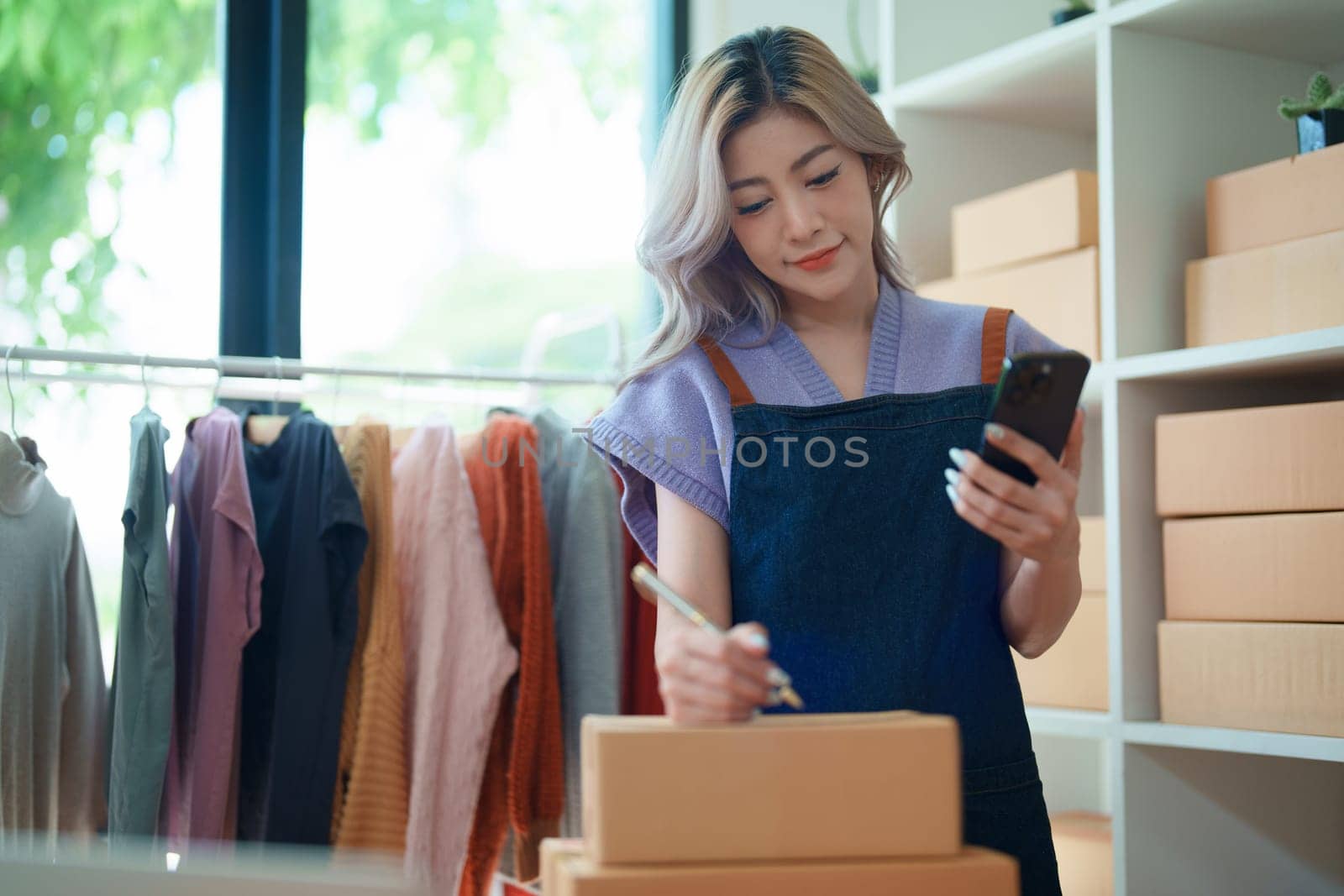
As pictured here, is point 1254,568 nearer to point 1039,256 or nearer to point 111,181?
point 1039,256

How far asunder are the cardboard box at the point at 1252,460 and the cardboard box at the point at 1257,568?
20 mm

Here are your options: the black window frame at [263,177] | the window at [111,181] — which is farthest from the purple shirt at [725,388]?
the window at [111,181]

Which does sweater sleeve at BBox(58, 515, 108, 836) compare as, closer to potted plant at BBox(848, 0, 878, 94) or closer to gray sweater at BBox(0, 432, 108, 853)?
gray sweater at BBox(0, 432, 108, 853)

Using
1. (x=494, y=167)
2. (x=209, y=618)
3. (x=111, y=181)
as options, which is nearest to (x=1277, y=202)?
(x=209, y=618)

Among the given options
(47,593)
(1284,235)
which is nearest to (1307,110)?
Answer: (1284,235)

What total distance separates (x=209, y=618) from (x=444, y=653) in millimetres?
305

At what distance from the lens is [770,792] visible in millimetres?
727

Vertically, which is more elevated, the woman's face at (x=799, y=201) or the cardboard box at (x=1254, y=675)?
the woman's face at (x=799, y=201)

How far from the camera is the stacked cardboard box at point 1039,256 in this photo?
175 centimetres

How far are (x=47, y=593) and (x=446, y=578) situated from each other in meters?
0.49

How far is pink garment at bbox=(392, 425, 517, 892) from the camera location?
1.67 m

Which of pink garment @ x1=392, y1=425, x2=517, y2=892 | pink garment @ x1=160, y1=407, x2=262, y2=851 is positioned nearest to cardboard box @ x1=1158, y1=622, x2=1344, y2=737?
pink garment @ x1=392, y1=425, x2=517, y2=892

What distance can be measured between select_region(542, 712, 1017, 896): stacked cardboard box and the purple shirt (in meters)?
0.46

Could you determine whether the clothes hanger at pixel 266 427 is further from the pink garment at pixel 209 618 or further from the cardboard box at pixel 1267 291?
the cardboard box at pixel 1267 291
